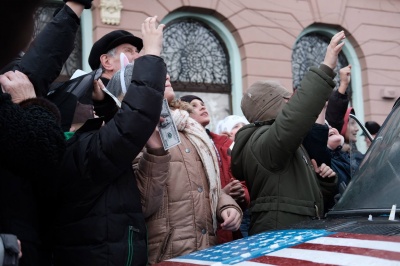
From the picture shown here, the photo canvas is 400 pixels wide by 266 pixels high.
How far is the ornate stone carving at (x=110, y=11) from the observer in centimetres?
994

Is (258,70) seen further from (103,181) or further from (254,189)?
(103,181)

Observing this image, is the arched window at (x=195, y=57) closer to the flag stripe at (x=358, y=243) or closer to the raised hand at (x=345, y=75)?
the raised hand at (x=345, y=75)

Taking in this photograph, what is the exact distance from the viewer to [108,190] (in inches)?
104

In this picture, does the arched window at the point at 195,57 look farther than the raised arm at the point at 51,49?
Yes

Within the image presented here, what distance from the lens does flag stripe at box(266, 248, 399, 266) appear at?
6.07ft

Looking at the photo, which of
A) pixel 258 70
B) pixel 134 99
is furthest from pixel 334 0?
pixel 134 99

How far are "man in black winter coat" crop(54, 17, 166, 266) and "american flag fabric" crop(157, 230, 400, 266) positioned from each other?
0.34m

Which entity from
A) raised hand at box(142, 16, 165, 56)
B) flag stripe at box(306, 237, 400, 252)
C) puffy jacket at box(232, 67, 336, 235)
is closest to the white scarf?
puffy jacket at box(232, 67, 336, 235)

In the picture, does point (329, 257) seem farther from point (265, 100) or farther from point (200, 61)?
point (200, 61)

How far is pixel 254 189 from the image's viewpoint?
341 cm

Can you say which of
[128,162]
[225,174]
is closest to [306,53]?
[225,174]

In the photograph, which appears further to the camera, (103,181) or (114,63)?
(114,63)

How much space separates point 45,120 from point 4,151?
0.19 metres

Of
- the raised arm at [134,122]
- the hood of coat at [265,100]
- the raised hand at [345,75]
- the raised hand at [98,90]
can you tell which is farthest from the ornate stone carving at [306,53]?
the raised arm at [134,122]
